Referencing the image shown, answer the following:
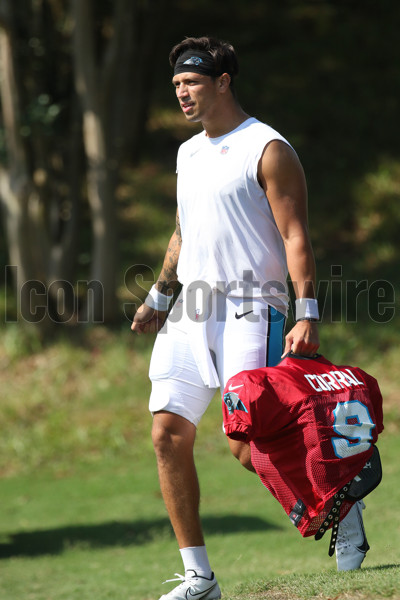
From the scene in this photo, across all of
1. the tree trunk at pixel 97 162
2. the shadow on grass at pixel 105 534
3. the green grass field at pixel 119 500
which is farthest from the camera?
the tree trunk at pixel 97 162

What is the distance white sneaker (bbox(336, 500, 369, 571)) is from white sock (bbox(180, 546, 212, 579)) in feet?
1.99

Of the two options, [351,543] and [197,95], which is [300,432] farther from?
[197,95]

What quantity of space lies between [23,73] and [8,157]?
123 cm

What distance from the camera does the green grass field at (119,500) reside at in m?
4.95

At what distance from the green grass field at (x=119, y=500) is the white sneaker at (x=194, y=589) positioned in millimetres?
109

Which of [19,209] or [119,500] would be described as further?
[19,209]

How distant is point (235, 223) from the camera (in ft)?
12.4

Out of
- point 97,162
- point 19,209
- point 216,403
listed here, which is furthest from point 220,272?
point 97,162

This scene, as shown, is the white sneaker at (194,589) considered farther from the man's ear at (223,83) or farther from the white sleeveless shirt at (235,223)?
the man's ear at (223,83)

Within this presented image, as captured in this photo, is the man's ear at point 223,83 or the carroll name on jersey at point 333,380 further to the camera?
the man's ear at point 223,83

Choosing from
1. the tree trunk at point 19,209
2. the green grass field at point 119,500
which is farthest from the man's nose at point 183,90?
the tree trunk at point 19,209

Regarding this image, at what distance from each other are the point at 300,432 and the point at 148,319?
1.13 metres

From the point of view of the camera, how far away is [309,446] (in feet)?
11.5

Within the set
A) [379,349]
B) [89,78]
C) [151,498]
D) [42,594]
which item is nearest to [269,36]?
[89,78]
